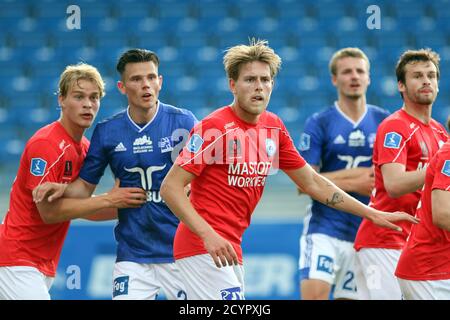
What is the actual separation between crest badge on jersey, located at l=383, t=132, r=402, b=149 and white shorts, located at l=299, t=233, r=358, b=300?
1.56 m

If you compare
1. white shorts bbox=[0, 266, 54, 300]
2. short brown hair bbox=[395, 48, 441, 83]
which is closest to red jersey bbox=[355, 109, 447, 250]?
short brown hair bbox=[395, 48, 441, 83]

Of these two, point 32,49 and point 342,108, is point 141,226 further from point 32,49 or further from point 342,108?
point 32,49

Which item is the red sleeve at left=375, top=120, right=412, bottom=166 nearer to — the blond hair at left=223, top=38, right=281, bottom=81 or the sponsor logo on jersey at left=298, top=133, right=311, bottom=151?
the blond hair at left=223, top=38, right=281, bottom=81

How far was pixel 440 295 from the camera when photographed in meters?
5.16

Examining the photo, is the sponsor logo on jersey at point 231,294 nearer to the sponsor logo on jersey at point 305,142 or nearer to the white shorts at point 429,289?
the white shorts at point 429,289

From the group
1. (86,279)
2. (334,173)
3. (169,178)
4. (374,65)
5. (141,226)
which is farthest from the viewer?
(374,65)

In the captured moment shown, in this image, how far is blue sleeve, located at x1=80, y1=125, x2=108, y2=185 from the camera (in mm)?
5973

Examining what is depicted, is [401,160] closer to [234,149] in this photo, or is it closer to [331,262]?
[234,149]

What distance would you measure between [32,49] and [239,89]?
10532 mm

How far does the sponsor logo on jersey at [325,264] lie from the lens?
732 centimetres

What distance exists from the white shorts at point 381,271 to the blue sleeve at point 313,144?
1.08 meters

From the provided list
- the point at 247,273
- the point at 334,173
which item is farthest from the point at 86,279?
the point at 334,173

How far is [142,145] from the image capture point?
19.5ft

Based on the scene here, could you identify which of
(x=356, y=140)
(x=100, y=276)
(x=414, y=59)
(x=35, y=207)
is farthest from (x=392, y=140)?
(x=100, y=276)
